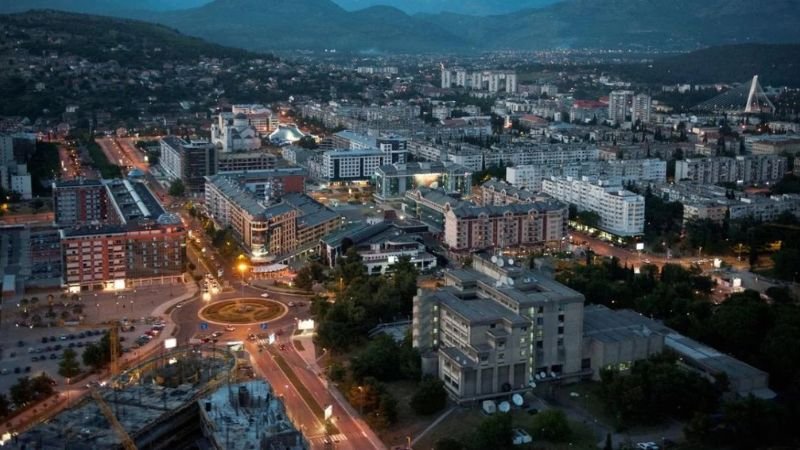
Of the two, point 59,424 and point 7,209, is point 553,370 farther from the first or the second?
point 7,209

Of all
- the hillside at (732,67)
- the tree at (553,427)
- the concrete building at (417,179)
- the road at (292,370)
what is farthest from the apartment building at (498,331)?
the hillside at (732,67)

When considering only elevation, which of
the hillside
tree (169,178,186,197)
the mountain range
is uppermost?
the mountain range

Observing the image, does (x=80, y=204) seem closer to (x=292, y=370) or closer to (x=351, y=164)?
(x=351, y=164)

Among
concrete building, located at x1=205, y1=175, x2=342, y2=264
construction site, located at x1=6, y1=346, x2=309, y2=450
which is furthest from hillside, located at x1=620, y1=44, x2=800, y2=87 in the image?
construction site, located at x1=6, y1=346, x2=309, y2=450

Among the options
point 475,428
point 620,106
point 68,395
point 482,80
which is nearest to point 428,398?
point 475,428

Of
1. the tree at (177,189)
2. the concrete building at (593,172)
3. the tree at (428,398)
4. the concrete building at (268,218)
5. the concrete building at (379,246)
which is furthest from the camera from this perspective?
the concrete building at (593,172)

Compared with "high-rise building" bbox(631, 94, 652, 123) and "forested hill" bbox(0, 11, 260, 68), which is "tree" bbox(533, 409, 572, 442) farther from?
"forested hill" bbox(0, 11, 260, 68)

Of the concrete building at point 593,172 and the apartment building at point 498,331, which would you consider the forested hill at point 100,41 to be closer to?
the concrete building at point 593,172
